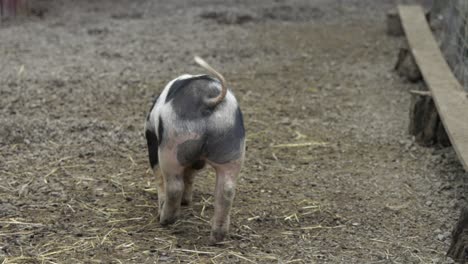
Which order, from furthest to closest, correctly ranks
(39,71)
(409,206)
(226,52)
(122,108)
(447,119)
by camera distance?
(226,52) < (39,71) < (122,108) < (447,119) < (409,206)

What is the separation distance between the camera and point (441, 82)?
5.19 meters

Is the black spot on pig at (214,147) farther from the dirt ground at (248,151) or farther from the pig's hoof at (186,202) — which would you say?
the pig's hoof at (186,202)

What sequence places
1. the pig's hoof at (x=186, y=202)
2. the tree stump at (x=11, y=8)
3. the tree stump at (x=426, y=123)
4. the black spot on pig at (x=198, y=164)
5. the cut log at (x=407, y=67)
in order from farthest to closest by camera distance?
the tree stump at (x=11, y=8)
the cut log at (x=407, y=67)
the tree stump at (x=426, y=123)
the pig's hoof at (x=186, y=202)
the black spot on pig at (x=198, y=164)

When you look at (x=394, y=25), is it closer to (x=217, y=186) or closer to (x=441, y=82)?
(x=441, y=82)

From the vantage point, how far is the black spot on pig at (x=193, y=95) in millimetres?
3258

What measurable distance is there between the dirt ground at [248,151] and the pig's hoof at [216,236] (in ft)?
0.10

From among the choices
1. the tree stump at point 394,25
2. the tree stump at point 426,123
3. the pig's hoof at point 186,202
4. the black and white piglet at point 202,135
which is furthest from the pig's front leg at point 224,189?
the tree stump at point 394,25

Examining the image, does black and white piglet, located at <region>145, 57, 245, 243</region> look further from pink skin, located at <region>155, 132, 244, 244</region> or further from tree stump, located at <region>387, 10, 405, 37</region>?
tree stump, located at <region>387, 10, 405, 37</region>

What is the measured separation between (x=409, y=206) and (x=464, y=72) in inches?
81.4

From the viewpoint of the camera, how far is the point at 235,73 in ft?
21.3

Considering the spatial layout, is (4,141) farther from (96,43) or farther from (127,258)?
(96,43)

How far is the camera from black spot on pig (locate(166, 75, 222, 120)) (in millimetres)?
3258

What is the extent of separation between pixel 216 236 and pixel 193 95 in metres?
0.62

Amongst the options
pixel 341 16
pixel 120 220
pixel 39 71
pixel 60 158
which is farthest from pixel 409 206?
pixel 341 16
